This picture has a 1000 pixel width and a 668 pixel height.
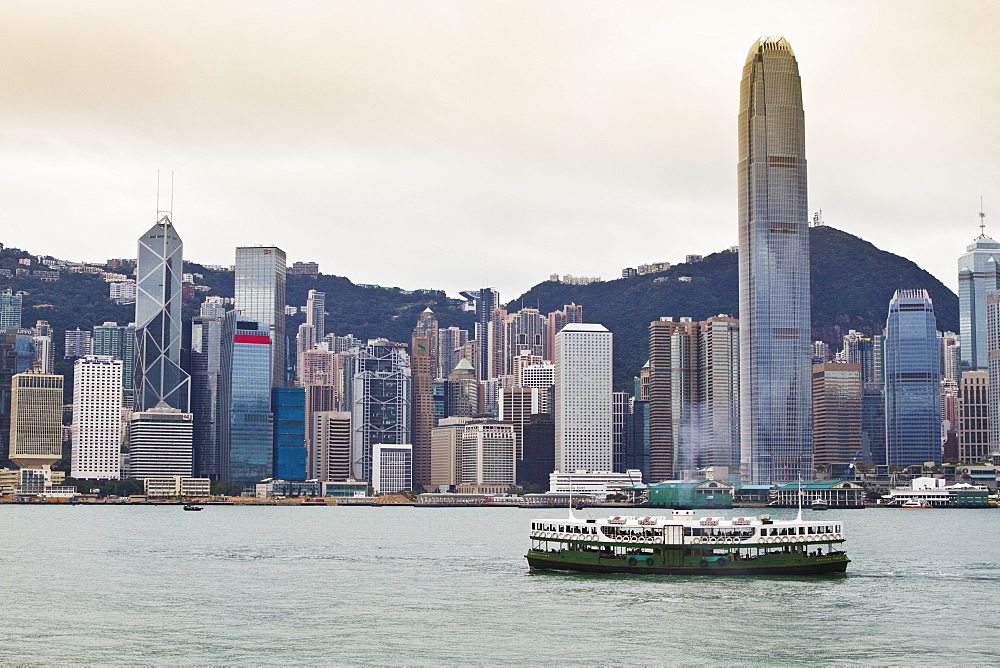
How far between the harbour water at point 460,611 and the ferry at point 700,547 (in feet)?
3.56

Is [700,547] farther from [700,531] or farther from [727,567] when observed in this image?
[727,567]

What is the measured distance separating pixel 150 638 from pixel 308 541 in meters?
64.0

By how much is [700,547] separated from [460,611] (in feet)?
61.0

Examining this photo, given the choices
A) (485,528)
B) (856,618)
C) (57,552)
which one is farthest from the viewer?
(485,528)

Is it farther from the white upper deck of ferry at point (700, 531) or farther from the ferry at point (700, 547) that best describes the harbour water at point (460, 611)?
the white upper deck of ferry at point (700, 531)

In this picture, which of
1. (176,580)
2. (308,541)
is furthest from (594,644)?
(308,541)

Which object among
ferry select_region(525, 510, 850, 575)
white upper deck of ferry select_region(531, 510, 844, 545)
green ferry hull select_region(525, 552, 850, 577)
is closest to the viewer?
green ferry hull select_region(525, 552, 850, 577)

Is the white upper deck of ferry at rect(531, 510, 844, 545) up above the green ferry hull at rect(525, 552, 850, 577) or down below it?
above

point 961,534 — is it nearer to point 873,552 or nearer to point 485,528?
point 873,552

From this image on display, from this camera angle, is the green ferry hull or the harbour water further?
the green ferry hull

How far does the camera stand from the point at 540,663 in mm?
50219

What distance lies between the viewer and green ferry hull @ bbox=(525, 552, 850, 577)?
251ft

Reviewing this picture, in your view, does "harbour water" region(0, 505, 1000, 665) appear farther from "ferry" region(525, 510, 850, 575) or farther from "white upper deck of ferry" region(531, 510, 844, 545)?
"white upper deck of ferry" region(531, 510, 844, 545)

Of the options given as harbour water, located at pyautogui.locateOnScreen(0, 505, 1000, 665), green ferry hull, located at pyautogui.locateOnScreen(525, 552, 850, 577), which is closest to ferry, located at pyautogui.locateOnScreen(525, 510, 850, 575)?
green ferry hull, located at pyautogui.locateOnScreen(525, 552, 850, 577)
